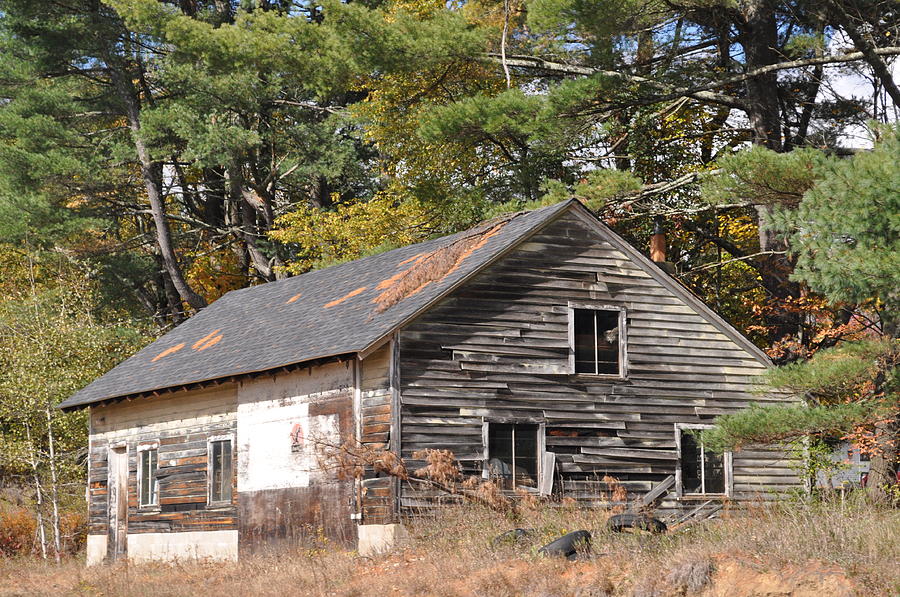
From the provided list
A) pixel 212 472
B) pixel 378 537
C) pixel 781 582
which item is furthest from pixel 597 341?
pixel 781 582

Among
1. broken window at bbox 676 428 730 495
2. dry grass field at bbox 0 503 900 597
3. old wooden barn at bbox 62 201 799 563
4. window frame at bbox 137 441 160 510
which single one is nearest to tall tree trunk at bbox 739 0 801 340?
old wooden barn at bbox 62 201 799 563

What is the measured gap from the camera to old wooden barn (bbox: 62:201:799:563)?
19141 mm

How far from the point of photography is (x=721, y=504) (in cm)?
2120

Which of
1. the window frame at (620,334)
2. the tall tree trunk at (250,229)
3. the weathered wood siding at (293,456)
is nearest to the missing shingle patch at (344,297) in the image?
the weathered wood siding at (293,456)

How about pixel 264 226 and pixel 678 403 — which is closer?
pixel 678 403

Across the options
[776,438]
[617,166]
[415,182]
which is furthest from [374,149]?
[776,438]

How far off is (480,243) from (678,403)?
4716mm

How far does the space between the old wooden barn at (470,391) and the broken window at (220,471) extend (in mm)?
40

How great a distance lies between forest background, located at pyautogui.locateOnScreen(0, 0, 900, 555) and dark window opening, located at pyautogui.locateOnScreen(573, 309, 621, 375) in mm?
2889

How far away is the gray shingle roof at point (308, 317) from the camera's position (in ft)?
65.2

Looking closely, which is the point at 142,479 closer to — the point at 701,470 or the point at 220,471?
the point at 220,471

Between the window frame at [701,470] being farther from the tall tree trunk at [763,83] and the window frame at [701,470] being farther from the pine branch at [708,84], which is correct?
the pine branch at [708,84]

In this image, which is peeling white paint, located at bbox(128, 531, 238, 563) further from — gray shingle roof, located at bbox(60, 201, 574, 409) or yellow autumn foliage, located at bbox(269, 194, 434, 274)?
yellow autumn foliage, located at bbox(269, 194, 434, 274)

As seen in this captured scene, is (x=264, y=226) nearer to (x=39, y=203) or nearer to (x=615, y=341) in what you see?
(x=39, y=203)
